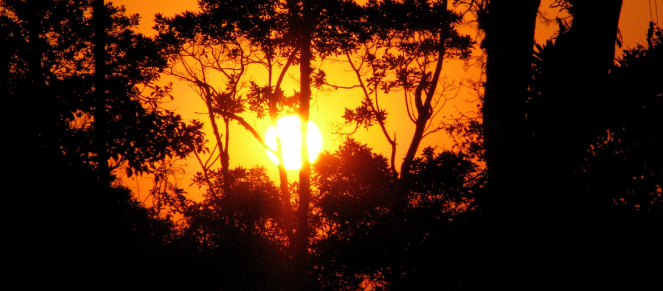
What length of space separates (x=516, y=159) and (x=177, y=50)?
1550 cm

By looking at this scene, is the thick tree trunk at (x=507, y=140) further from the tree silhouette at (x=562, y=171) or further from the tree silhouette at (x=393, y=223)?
A: the tree silhouette at (x=393, y=223)

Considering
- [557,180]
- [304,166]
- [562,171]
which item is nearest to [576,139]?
[562,171]

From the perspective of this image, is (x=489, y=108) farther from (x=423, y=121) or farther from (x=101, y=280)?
(x=101, y=280)

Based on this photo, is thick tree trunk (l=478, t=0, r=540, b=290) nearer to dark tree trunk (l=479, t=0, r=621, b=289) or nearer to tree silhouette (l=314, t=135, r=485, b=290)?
dark tree trunk (l=479, t=0, r=621, b=289)

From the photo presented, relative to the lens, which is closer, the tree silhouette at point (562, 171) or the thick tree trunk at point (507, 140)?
the tree silhouette at point (562, 171)

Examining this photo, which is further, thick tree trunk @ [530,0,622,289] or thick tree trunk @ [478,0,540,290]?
thick tree trunk @ [478,0,540,290]

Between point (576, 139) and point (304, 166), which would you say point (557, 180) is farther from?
point (304, 166)

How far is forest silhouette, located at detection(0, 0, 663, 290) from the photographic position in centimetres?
576

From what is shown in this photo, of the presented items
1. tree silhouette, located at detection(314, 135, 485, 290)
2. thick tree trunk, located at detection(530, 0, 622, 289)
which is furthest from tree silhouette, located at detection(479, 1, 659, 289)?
tree silhouette, located at detection(314, 135, 485, 290)

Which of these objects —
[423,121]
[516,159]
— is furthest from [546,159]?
[423,121]

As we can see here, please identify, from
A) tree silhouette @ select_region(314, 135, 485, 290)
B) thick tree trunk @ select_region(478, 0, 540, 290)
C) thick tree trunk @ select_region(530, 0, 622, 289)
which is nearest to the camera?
thick tree trunk @ select_region(530, 0, 622, 289)

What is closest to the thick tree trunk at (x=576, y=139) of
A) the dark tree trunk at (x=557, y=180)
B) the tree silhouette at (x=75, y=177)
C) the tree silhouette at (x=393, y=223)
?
the dark tree trunk at (x=557, y=180)

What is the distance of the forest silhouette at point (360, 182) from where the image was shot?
5758 millimetres

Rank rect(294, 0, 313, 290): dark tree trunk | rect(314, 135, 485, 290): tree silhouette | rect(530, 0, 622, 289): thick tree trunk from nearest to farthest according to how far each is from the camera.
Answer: rect(530, 0, 622, 289): thick tree trunk < rect(314, 135, 485, 290): tree silhouette < rect(294, 0, 313, 290): dark tree trunk
